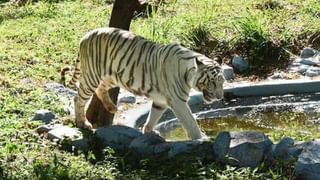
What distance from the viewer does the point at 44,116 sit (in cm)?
742

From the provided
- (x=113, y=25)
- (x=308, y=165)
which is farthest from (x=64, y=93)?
(x=308, y=165)

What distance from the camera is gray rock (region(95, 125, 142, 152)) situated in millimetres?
6426

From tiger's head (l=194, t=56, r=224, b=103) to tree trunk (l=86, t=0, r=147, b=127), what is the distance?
137cm

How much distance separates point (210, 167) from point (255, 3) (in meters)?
6.99

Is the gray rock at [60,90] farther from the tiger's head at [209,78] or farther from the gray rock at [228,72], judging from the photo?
the tiger's head at [209,78]

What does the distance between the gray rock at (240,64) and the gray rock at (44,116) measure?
3.26 meters

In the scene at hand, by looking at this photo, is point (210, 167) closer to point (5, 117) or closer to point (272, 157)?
point (272, 157)

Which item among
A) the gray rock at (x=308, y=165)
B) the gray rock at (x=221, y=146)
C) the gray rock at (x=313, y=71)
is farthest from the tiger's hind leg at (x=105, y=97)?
the gray rock at (x=313, y=71)

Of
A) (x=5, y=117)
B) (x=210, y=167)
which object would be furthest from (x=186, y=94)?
(x=5, y=117)

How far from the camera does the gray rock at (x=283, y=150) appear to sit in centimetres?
574

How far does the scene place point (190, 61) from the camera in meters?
6.39

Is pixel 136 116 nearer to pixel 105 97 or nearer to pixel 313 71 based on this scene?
pixel 105 97

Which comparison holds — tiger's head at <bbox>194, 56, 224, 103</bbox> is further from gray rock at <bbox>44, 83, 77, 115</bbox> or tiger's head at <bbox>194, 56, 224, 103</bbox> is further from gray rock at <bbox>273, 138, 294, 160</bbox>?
gray rock at <bbox>44, 83, 77, 115</bbox>

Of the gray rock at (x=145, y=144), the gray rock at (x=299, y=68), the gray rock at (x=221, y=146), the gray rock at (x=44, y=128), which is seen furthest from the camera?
the gray rock at (x=299, y=68)
